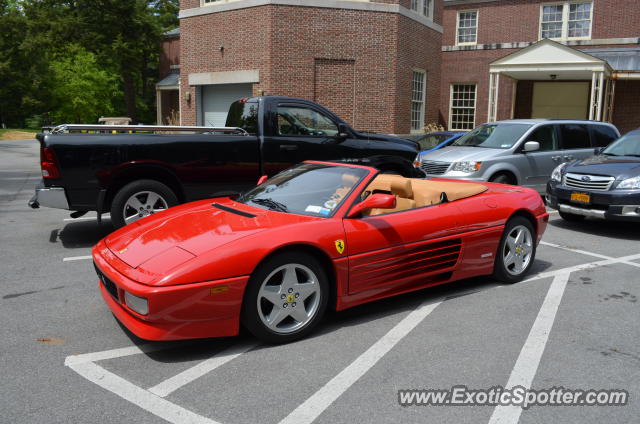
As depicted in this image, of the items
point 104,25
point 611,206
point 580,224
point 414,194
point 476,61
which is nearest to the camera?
point 414,194

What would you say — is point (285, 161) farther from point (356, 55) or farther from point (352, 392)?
point (356, 55)

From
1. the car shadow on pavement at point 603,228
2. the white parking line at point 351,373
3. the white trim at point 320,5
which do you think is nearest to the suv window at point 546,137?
the car shadow on pavement at point 603,228

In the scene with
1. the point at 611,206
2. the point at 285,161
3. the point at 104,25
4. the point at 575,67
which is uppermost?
the point at 104,25

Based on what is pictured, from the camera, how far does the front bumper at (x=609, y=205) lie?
7.93 m

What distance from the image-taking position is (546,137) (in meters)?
10.9

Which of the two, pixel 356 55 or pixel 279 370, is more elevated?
pixel 356 55

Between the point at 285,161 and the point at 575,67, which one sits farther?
the point at 575,67

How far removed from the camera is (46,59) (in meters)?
44.2

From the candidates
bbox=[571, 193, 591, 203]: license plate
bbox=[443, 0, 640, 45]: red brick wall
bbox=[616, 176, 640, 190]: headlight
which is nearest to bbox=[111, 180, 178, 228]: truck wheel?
bbox=[571, 193, 591, 203]: license plate

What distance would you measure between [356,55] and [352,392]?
54.5ft

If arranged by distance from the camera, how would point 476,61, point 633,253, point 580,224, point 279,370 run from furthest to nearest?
point 476,61
point 580,224
point 633,253
point 279,370

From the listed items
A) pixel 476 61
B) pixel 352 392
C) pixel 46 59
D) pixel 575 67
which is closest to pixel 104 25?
pixel 46 59

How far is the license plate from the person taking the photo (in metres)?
8.34

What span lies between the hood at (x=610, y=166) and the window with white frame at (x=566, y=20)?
60.1 feet
